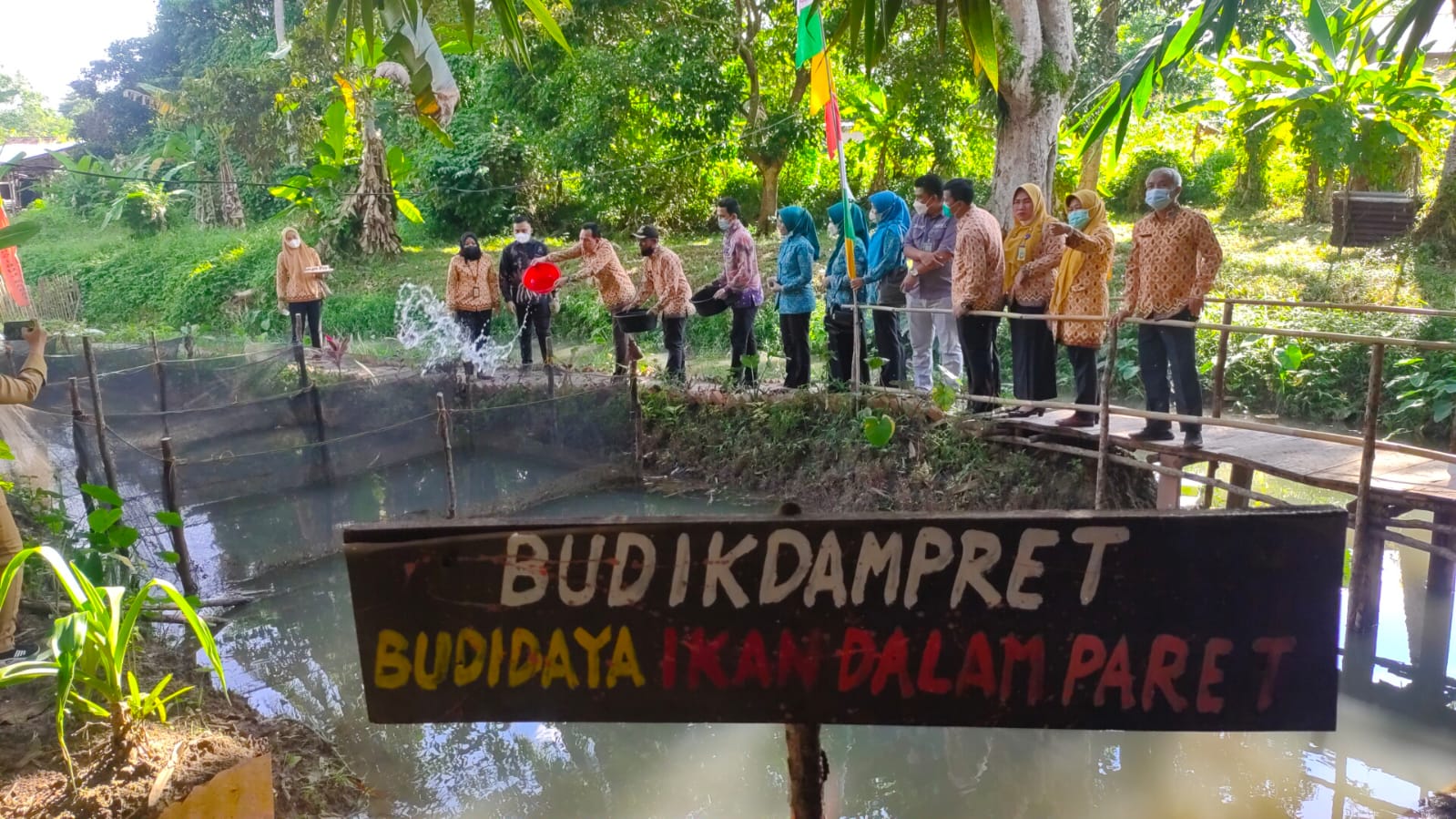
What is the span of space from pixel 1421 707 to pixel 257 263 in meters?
18.7

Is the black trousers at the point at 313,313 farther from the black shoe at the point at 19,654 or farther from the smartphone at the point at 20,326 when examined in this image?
the black shoe at the point at 19,654

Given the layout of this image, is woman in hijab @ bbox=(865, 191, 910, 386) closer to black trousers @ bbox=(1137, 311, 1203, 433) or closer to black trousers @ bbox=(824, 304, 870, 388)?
black trousers @ bbox=(824, 304, 870, 388)

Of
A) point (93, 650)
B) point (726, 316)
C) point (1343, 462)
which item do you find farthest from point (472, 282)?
point (1343, 462)

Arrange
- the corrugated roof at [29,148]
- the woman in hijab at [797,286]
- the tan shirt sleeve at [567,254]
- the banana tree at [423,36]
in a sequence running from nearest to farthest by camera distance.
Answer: the banana tree at [423,36] < the woman in hijab at [797,286] < the tan shirt sleeve at [567,254] < the corrugated roof at [29,148]

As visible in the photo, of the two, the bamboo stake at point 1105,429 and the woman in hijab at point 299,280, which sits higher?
the woman in hijab at point 299,280

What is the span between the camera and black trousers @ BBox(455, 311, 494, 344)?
941 cm

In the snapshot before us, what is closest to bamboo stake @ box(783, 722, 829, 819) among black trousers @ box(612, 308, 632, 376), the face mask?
the face mask

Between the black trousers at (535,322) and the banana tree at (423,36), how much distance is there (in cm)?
586

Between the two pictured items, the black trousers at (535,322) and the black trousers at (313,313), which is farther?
the black trousers at (313,313)

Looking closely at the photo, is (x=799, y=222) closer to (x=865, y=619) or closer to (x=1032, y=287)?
(x=1032, y=287)

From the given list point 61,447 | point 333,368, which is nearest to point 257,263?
point 333,368

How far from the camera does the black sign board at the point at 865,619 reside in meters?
1.52

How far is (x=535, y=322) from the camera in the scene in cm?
927

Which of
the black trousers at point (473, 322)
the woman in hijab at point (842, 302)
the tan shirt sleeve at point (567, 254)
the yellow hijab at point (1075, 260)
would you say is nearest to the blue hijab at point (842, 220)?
the woman in hijab at point (842, 302)
